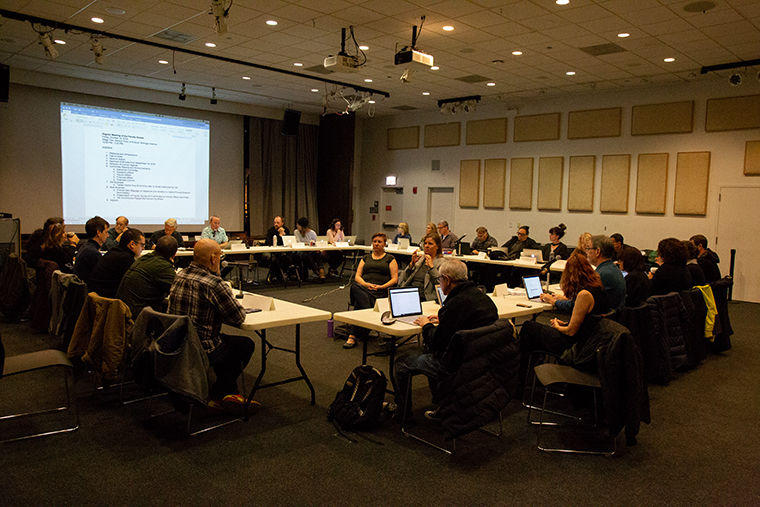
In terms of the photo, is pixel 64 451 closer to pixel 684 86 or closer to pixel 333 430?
pixel 333 430

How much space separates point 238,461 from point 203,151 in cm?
1060

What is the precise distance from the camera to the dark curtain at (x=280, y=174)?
546 inches

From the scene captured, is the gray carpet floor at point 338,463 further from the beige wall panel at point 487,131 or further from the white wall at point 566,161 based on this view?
the beige wall panel at point 487,131

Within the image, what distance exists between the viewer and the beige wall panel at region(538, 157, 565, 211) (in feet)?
37.7

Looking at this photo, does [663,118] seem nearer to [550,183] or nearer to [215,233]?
[550,183]

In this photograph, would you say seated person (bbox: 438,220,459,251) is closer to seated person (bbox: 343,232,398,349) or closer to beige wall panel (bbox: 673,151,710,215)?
seated person (bbox: 343,232,398,349)

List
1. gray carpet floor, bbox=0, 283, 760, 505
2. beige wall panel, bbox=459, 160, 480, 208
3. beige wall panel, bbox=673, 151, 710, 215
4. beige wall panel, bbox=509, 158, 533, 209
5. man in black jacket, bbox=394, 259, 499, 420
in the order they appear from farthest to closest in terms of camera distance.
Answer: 1. beige wall panel, bbox=459, 160, 480, 208
2. beige wall panel, bbox=509, 158, 533, 209
3. beige wall panel, bbox=673, 151, 710, 215
4. man in black jacket, bbox=394, 259, 499, 420
5. gray carpet floor, bbox=0, 283, 760, 505

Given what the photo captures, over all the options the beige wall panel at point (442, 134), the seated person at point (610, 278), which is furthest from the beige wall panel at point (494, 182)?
the seated person at point (610, 278)

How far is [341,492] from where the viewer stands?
3016mm

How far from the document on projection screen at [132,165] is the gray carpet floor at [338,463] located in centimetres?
756

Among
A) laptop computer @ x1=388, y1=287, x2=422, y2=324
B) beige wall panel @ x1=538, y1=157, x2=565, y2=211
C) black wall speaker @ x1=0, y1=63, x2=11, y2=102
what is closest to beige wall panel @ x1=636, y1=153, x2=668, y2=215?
beige wall panel @ x1=538, y1=157, x2=565, y2=211

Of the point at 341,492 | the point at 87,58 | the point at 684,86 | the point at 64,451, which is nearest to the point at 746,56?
the point at 684,86

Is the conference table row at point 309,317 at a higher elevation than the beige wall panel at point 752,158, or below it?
below

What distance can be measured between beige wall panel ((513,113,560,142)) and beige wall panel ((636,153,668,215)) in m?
1.82
